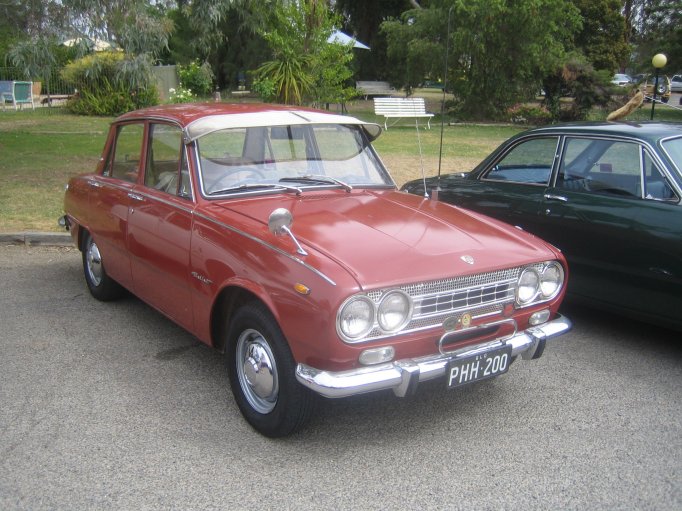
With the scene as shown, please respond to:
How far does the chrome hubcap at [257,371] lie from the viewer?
11.5 feet

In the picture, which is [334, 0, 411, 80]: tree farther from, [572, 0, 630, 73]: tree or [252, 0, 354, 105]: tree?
[252, 0, 354, 105]: tree

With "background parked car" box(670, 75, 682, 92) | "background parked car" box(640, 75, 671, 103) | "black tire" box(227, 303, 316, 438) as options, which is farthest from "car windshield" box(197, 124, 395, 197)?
"background parked car" box(670, 75, 682, 92)

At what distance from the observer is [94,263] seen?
18.9ft

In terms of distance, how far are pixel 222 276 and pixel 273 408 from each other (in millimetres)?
769

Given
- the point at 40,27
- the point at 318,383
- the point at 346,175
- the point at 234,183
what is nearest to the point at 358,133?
the point at 346,175

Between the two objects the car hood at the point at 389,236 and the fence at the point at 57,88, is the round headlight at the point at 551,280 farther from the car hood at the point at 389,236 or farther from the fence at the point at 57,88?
the fence at the point at 57,88

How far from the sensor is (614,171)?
17.3 ft

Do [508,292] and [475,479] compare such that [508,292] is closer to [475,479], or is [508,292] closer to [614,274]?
[475,479]

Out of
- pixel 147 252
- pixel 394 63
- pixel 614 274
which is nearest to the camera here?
pixel 147 252

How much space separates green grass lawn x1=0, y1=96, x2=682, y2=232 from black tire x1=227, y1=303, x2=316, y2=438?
272 centimetres

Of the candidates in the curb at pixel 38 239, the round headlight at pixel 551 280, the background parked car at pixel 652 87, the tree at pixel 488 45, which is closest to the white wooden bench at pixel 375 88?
the tree at pixel 488 45

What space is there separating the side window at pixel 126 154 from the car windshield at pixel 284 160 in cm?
89

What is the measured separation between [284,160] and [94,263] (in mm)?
2201

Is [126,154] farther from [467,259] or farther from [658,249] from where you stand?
[658,249]
